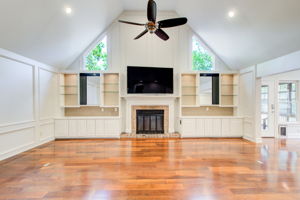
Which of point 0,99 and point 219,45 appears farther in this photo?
point 219,45

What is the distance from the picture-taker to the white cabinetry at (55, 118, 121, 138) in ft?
17.1

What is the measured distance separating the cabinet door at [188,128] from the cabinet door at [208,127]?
388 mm

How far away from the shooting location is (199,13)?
466 centimetres

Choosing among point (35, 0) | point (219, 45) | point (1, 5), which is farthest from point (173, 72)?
point (1, 5)

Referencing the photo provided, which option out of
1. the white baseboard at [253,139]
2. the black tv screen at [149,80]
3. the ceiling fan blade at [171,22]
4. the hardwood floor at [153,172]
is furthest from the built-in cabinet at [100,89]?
the white baseboard at [253,139]

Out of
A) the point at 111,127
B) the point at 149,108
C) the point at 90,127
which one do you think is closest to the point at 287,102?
the point at 149,108

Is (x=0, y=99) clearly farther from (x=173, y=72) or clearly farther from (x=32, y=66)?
(x=173, y=72)

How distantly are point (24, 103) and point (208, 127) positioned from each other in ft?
18.1

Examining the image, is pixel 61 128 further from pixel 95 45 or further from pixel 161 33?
pixel 161 33

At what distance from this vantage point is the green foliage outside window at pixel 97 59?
18.8 ft

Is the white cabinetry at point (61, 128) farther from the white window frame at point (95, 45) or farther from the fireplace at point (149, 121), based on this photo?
the fireplace at point (149, 121)

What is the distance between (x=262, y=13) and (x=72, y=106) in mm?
5798

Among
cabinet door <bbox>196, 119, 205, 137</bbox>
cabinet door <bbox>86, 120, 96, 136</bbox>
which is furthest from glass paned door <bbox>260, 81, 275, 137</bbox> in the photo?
cabinet door <bbox>86, 120, 96, 136</bbox>

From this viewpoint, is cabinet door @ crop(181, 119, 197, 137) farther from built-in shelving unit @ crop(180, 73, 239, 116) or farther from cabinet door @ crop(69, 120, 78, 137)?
cabinet door @ crop(69, 120, 78, 137)
